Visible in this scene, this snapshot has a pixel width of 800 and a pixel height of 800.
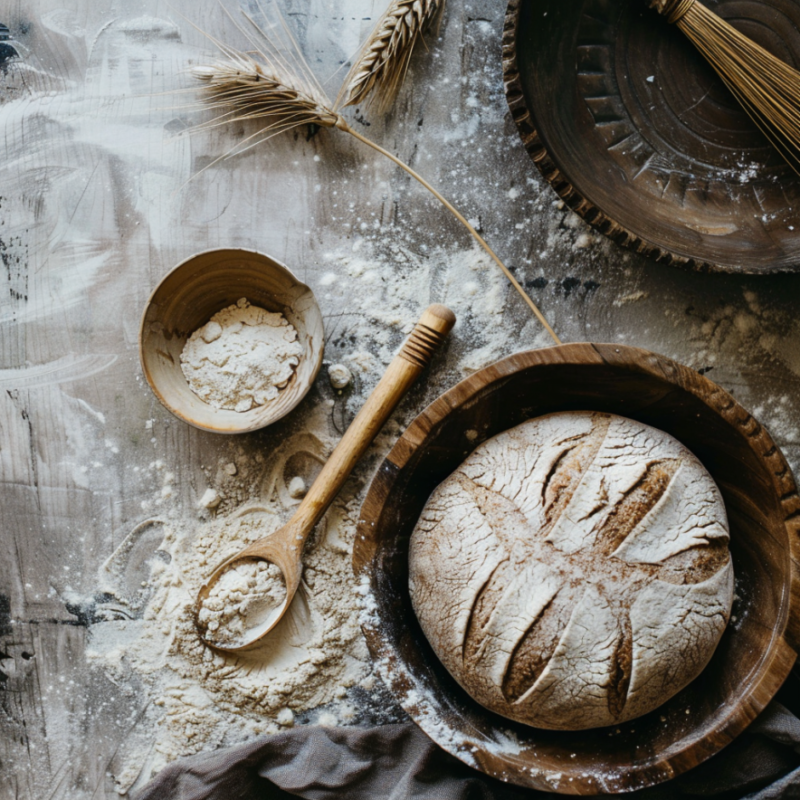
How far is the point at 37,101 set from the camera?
4.77ft

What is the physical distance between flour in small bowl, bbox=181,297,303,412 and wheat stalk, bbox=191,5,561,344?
388mm

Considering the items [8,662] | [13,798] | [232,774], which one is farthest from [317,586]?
[13,798]

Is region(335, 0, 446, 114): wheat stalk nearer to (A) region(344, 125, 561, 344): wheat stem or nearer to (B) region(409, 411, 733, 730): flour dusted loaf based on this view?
(A) region(344, 125, 561, 344): wheat stem

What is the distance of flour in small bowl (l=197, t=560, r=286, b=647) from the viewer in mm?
1322

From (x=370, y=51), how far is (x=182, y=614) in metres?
1.29

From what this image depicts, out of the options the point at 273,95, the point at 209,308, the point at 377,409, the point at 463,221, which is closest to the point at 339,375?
the point at 377,409

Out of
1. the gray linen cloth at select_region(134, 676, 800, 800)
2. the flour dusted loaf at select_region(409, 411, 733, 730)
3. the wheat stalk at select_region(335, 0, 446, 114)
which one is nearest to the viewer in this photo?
the flour dusted loaf at select_region(409, 411, 733, 730)

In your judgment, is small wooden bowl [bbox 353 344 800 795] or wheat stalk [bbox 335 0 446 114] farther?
wheat stalk [bbox 335 0 446 114]

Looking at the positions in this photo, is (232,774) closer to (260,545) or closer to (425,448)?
(260,545)

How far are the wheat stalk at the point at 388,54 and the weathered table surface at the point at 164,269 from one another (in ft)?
0.12

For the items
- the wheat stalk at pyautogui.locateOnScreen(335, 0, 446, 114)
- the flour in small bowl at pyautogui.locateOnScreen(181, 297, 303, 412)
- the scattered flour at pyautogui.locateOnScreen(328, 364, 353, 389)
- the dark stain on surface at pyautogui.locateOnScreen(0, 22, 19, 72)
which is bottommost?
the scattered flour at pyautogui.locateOnScreen(328, 364, 353, 389)

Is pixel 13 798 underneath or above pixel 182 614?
underneath

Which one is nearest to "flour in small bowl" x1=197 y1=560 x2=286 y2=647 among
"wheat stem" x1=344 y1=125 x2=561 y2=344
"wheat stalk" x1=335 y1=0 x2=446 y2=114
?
"wheat stem" x1=344 y1=125 x2=561 y2=344

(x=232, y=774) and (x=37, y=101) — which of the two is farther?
(x=37, y=101)
